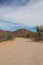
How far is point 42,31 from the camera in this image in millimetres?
52312

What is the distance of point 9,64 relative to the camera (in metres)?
10.3

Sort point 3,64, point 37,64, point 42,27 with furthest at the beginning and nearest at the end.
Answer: point 42,27 → point 37,64 → point 3,64

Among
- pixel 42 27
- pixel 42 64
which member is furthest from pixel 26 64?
pixel 42 27

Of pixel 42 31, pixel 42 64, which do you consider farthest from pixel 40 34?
pixel 42 64

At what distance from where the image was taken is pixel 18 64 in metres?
10.5

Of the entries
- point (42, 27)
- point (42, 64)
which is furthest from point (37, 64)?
point (42, 27)

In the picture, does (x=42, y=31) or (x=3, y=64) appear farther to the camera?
(x=42, y=31)

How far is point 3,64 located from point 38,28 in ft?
143

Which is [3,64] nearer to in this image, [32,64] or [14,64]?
[14,64]

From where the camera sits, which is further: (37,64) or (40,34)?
(40,34)

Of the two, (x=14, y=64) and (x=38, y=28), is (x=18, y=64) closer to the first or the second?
(x=14, y=64)

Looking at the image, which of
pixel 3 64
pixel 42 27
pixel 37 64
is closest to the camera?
pixel 3 64

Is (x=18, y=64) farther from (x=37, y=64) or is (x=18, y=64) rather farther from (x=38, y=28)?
(x=38, y=28)

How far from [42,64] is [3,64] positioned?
2.35 meters
